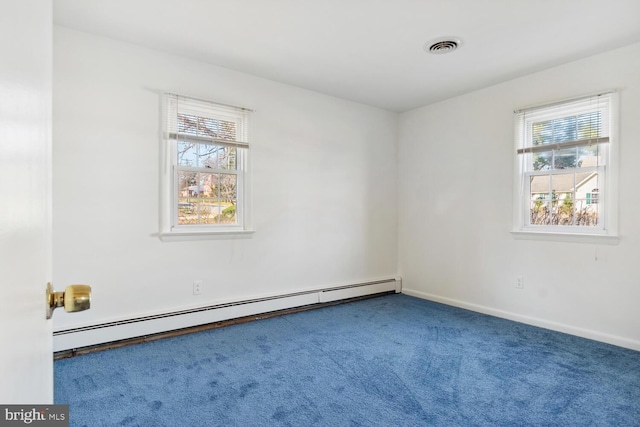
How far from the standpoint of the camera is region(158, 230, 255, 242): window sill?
305cm

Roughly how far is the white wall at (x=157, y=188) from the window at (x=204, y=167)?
4.2 inches

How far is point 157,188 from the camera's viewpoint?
3.00 metres

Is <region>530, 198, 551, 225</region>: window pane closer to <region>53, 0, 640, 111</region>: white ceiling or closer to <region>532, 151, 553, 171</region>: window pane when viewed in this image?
<region>532, 151, 553, 171</region>: window pane

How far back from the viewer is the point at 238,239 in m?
3.44

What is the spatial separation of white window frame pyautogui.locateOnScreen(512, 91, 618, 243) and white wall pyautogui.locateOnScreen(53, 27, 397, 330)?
1.61 m

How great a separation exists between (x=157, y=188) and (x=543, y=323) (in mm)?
3730

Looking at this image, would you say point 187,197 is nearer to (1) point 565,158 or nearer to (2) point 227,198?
(2) point 227,198

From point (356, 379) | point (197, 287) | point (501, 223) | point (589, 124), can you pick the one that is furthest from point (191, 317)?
point (589, 124)

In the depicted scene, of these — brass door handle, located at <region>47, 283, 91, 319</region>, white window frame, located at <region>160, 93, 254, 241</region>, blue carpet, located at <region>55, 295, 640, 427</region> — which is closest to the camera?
brass door handle, located at <region>47, 283, 91, 319</region>

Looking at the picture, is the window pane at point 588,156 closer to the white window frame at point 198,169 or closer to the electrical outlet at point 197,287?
the white window frame at point 198,169

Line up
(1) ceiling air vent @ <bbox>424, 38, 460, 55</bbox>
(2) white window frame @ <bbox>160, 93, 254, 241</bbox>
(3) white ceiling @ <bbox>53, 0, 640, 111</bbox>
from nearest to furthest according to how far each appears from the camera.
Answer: (3) white ceiling @ <bbox>53, 0, 640, 111</bbox> < (1) ceiling air vent @ <bbox>424, 38, 460, 55</bbox> < (2) white window frame @ <bbox>160, 93, 254, 241</bbox>

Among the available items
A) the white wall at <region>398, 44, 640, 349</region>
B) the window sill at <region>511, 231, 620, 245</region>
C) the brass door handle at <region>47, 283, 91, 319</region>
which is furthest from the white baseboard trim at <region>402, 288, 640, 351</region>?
the brass door handle at <region>47, 283, 91, 319</region>

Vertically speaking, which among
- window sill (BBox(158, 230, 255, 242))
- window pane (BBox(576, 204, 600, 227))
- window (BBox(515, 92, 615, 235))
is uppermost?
window (BBox(515, 92, 615, 235))

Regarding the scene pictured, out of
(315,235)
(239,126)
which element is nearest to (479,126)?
(315,235)
